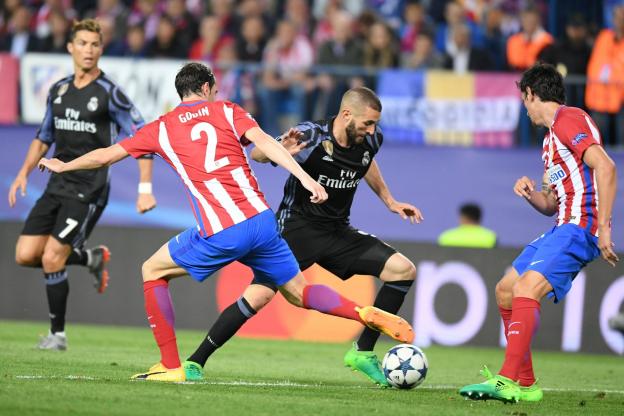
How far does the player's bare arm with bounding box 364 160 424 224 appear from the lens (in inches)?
358

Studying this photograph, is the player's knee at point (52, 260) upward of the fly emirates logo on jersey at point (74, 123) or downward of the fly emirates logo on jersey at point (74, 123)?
downward

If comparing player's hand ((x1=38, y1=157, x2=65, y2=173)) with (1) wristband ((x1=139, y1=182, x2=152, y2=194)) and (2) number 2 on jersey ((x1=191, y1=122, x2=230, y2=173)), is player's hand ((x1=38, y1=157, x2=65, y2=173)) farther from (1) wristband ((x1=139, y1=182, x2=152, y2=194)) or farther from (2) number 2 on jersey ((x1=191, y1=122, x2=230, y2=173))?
(1) wristband ((x1=139, y1=182, x2=152, y2=194))

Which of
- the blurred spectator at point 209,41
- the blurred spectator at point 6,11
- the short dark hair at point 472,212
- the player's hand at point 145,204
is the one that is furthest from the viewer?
the blurred spectator at point 6,11

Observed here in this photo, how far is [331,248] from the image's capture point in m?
8.88

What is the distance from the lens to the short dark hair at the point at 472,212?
47.2 ft

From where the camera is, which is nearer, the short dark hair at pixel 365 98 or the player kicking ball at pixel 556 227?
the player kicking ball at pixel 556 227

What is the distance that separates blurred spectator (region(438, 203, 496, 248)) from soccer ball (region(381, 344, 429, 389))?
627cm

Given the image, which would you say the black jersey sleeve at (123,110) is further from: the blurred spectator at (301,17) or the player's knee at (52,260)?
the blurred spectator at (301,17)

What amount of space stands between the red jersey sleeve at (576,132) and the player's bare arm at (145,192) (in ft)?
11.2

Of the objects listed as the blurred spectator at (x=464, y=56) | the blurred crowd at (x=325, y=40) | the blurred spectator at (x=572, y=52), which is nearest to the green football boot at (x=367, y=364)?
the blurred crowd at (x=325, y=40)

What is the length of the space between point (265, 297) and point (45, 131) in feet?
10.9

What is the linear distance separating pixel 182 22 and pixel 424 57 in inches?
148

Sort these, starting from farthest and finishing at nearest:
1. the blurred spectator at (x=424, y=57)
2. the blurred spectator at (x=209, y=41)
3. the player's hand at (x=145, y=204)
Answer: the blurred spectator at (x=209, y=41) → the blurred spectator at (x=424, y=57) → the player's hand at (x=145, y=204)

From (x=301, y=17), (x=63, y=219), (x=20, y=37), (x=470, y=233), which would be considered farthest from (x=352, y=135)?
(x=20, y=37)
